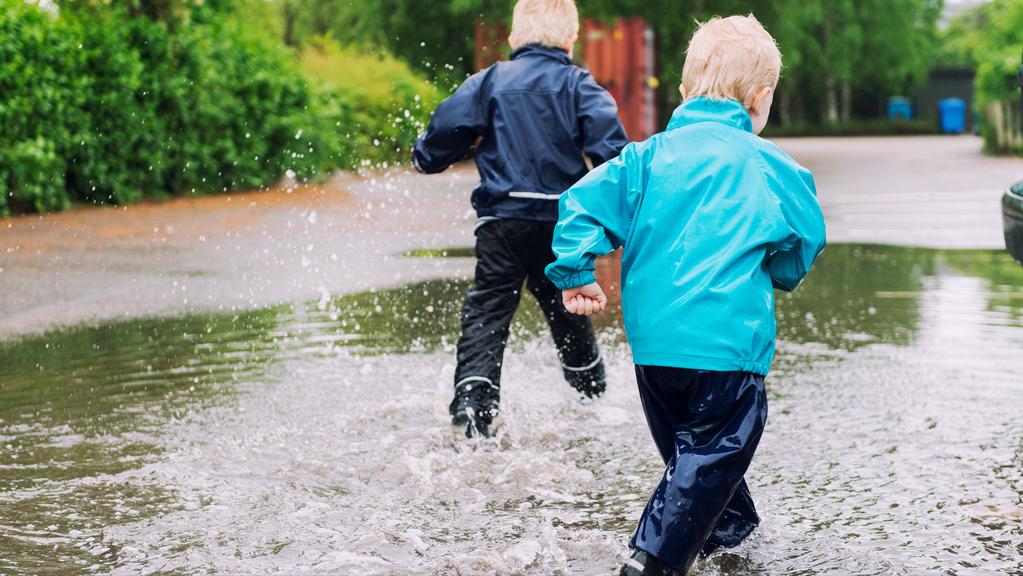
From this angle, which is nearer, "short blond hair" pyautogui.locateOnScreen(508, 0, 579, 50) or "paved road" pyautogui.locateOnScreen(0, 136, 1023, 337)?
"short blond hair" pyautogui.locateOnScreen(508, 0, 579, 50)

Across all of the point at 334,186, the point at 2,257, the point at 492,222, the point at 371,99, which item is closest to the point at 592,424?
the point at 492,222

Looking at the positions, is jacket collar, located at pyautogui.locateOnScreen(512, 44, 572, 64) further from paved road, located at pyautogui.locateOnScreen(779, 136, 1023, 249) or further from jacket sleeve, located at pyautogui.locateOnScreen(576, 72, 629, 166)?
paved road, located at pyautogui.locateOnScreen(779, 136, 1023, 249)

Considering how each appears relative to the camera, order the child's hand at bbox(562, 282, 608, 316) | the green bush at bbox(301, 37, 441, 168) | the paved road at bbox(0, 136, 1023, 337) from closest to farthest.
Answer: the child's hand at bbox(562, 282, 608, 316), the paved road at bbox(0, 136, 1023, 337), the green bush at bbox(301, 37, 441, 168)

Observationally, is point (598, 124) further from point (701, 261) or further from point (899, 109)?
point (899, 109)

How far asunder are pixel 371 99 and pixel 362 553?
18.7 metres

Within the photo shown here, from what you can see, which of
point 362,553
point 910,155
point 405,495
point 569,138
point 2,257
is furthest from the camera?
point 910,155

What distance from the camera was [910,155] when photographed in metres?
27.7

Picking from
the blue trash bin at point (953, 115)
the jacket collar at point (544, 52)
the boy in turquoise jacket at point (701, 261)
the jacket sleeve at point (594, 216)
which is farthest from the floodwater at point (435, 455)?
the blue trash bin at point (953, 115)

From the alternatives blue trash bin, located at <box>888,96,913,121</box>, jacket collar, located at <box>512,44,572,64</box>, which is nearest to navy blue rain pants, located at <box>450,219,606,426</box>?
jacket collar, located at <box>512,44,572,64</box>

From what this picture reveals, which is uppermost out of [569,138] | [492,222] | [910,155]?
[569,138]

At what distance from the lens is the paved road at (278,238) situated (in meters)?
9.01

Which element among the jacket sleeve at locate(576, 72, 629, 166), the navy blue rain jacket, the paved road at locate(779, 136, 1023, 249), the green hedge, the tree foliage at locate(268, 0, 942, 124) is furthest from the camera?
the tree foliage at locate(268, 0, 942, 124)

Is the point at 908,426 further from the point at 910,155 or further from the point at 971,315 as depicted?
the point at 910,155

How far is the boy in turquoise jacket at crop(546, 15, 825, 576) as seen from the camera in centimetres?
325
